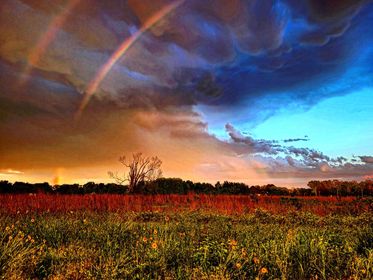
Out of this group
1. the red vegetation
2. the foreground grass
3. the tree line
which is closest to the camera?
the foreground grass

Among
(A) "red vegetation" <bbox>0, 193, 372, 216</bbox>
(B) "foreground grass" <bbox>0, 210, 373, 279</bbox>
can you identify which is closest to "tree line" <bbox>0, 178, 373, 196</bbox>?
(A) "red vegetation" <bbox>0, 193, 372, 216</bbox>

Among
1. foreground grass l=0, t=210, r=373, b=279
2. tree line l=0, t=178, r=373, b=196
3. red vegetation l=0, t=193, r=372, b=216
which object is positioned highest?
tree line l=0, t=178, r=373, b=196

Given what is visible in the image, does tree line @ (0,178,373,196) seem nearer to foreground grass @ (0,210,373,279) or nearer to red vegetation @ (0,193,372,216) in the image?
red vegetation @ (0,193,372,216)

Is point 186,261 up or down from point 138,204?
down

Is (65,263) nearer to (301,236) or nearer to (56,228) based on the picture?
(56,228)

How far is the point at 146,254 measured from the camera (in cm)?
730

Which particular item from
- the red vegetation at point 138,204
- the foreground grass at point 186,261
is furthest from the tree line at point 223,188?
the foreground grass at point 186,261

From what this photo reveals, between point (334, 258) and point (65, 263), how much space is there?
198 inches

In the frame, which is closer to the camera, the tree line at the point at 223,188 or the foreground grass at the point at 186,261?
the foreground grass at the point at 186,261

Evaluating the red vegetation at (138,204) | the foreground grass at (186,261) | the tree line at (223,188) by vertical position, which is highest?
the tree line at (223,188)

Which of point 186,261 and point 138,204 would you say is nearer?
point 186,261

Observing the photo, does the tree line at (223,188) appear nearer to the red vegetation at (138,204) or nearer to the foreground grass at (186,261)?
the red vegetation at (138,204)

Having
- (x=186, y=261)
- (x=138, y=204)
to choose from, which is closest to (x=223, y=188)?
(x=138, y=204)

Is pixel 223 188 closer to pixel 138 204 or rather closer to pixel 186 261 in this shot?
pixel 138 204
